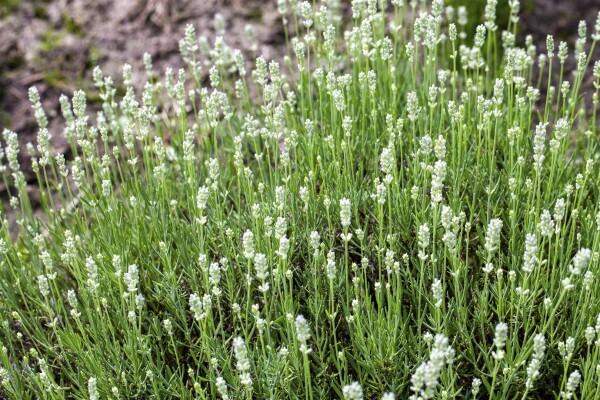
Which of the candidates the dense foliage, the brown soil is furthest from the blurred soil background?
the dense foliage

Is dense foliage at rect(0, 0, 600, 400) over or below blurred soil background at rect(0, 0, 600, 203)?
below

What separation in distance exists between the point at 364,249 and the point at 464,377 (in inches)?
26.3

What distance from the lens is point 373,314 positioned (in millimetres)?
2777

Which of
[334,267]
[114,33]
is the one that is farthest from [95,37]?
[334,267]

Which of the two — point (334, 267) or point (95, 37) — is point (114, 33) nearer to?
point (95, 37)

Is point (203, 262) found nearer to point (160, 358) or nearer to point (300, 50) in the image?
point (160, 358)

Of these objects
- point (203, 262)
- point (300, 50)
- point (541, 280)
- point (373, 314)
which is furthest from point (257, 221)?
point (541, 280)

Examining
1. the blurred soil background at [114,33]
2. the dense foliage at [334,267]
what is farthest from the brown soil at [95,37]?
the dense foliage at [334,267]

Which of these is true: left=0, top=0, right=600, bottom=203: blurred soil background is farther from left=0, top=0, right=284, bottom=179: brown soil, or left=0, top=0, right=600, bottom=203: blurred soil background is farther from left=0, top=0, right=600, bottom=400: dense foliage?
left=0, top=0, right=600, bottom=400: dense foliage

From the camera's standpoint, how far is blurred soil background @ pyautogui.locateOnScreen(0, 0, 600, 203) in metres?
5.64

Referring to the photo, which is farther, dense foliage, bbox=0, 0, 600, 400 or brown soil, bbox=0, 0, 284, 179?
brown soil, bbox=0, 0, 284, 179

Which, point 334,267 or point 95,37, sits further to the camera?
point 95,37

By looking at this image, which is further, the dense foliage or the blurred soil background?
the blurred soil background

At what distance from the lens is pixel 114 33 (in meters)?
6.01
